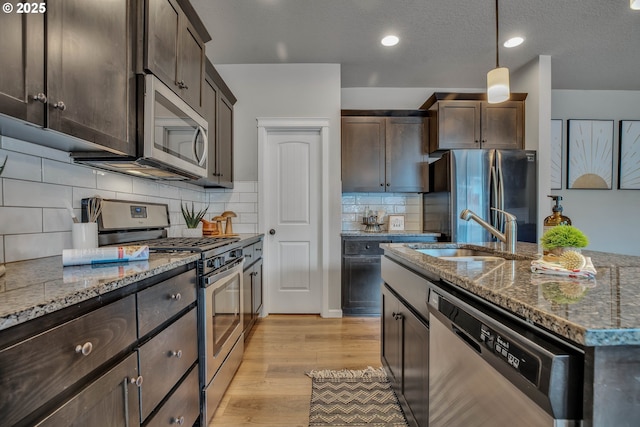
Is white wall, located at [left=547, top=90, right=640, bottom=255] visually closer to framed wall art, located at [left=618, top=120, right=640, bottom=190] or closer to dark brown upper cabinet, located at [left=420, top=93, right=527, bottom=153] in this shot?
framed wall art, located at [left=618, top=120, right=640, bottom=190]

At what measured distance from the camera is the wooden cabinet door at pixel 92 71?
3.14ft

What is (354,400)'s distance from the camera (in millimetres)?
1740

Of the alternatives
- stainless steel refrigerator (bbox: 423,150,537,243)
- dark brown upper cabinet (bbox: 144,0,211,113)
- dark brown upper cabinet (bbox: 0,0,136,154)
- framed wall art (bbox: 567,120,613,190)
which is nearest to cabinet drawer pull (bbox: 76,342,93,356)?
dark brown upper cabinet (bbox: 0,0,136,154)

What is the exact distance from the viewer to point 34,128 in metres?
0.98

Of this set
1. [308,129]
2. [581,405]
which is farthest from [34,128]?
[308,129]

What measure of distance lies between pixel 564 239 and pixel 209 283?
1529 millimetres

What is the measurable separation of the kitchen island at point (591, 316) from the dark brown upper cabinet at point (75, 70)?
1.40m

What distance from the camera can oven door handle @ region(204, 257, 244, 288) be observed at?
151 cm

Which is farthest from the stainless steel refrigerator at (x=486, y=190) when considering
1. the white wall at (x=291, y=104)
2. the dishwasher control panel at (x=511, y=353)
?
the dishwasher control panel at (x=511, y=353)

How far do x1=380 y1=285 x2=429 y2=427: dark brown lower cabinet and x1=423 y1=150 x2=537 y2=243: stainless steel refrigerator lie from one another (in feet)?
5.24

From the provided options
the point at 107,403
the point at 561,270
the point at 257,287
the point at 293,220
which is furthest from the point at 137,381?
the point at 293,220

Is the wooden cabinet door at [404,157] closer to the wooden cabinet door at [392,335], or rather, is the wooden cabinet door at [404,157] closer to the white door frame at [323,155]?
the white door frame at [323,155]

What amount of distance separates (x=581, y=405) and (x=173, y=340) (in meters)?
1.29

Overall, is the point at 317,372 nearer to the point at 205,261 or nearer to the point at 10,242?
the point at 205,261
